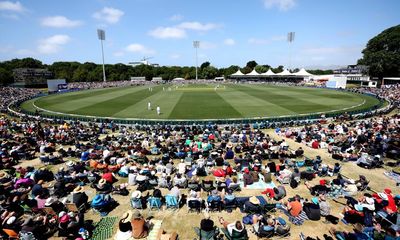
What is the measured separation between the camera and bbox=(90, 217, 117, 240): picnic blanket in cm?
948

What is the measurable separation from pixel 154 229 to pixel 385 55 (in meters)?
101

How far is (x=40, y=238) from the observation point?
9.11 m

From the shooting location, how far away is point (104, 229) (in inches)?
390

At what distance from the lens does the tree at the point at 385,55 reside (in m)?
80.3

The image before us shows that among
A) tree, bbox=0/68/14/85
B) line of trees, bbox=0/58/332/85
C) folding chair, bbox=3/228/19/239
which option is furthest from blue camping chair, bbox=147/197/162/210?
line of trees, bbox=0/58/332/85

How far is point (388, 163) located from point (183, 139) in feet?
50.1

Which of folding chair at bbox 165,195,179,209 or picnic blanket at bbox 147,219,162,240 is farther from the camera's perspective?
folding chair at bbox 165,195,179,209

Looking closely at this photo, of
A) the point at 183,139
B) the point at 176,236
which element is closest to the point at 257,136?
the point at 183,139

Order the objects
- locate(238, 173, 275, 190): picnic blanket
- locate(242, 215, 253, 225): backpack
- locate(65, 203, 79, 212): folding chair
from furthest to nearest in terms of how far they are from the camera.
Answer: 1. locate(238, 173, 275, 190): picnic blanket
2. locate(65, 203, 79, 212): folding chair
3. locate(242, 215, 253, 225): backpack

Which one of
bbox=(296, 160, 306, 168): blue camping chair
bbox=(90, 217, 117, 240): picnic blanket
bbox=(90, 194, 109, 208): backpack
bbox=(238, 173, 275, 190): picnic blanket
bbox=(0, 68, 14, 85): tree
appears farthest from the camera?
bbox=(0, 68, 14, 85): tree

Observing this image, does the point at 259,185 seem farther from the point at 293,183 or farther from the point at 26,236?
the point at 26,236

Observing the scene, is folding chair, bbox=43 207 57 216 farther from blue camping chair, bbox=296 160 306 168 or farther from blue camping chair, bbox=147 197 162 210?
blue camping chair, bbox=296 160 306 168

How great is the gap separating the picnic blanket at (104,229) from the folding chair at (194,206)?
11.1 ft

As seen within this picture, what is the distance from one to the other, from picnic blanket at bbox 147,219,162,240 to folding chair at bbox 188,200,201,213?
4.92 feet
